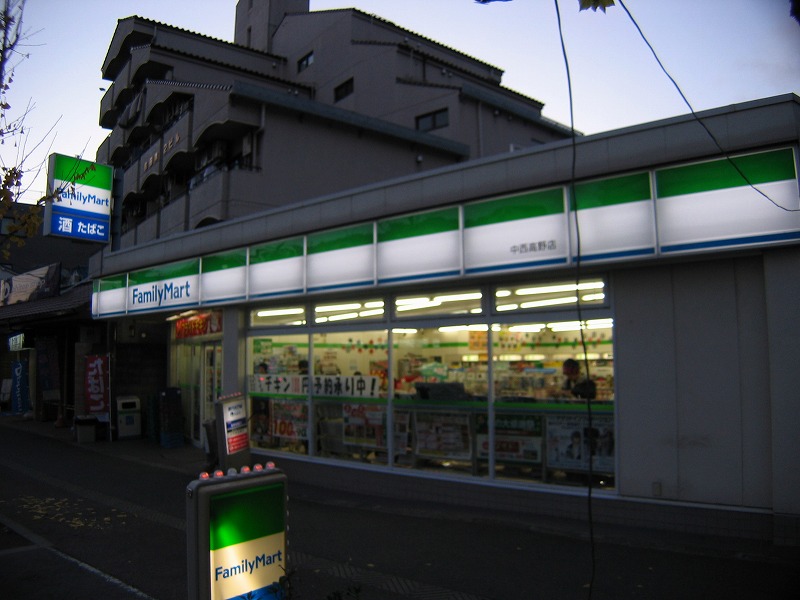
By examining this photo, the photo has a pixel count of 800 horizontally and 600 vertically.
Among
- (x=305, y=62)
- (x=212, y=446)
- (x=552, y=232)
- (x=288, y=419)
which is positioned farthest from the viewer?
(x=305, y=62)

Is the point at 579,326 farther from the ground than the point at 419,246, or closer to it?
closer to it

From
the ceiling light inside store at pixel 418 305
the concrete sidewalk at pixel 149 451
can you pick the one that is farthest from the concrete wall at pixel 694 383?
the concrete sidewalk at pixel 149 451

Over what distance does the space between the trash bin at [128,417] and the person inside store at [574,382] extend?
13052 millimetres

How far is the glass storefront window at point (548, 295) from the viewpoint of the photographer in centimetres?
778

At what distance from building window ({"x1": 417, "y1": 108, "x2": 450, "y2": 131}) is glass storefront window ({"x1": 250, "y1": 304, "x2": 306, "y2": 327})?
44.3 feet

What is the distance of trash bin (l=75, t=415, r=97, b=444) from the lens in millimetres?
16234

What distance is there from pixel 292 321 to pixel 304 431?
1983mm

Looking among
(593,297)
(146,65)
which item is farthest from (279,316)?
(146,65)

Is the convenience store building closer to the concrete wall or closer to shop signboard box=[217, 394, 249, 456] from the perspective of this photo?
the concrete wall

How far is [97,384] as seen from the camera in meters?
16.4

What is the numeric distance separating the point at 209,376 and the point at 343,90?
1379cm

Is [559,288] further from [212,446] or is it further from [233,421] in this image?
[212,446]

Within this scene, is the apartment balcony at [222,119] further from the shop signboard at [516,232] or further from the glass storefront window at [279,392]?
the shop signboard at [516,232]

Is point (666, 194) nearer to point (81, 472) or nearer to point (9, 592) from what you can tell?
point (9, 592)
